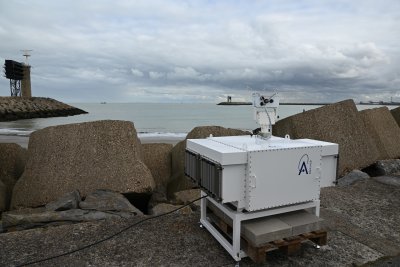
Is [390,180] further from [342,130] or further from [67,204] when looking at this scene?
[67,204]

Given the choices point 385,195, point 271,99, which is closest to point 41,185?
point 271,99

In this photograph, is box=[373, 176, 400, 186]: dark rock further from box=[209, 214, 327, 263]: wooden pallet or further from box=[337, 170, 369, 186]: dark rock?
box=[209, 214, 327, 263]: wooden pallet

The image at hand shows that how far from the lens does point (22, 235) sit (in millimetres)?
3941

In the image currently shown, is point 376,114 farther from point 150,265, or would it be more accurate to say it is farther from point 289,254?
point 150,265

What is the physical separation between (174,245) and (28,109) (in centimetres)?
7317

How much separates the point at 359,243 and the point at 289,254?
1.20 m

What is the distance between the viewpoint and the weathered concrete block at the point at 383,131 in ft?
26.8

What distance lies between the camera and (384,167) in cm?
745

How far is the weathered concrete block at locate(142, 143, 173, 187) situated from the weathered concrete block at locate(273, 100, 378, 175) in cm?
322

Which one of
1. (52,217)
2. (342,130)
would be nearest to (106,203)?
(52,217)

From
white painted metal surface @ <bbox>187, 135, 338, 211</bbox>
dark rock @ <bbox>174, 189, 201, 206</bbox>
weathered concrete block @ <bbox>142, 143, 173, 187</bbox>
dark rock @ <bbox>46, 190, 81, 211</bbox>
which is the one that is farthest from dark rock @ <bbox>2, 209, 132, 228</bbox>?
weathered concrete block @ <bbox>142, 143, 173, 187</bbox>

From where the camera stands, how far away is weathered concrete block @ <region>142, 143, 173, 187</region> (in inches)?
312

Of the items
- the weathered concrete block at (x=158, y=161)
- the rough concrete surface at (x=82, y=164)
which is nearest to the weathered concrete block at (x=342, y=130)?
the weathered concrete block at (x=158, y=161)

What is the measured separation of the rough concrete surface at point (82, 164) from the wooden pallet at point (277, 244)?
8.14ft
